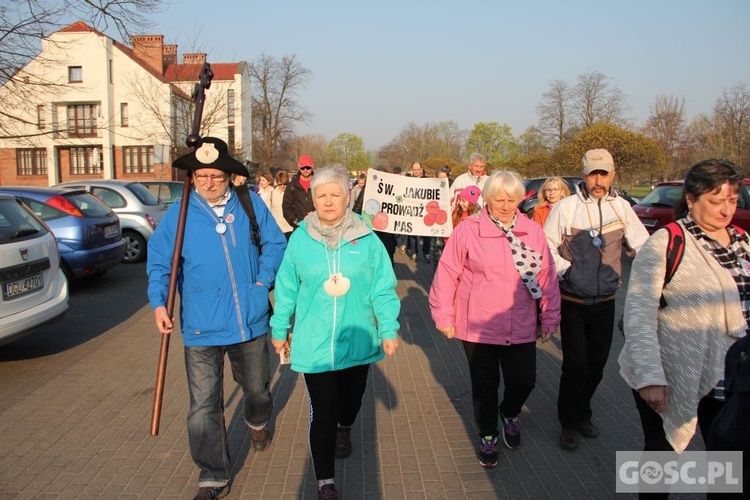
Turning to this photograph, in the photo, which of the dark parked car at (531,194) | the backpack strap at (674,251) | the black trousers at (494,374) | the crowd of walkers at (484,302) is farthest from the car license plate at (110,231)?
the dark parked car at (531,194)

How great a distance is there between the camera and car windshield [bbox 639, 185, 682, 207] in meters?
12.8

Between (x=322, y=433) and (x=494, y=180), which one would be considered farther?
(x=494, y=180)

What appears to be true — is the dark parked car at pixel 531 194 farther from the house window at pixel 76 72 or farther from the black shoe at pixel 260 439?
the house window at pixel 76 72

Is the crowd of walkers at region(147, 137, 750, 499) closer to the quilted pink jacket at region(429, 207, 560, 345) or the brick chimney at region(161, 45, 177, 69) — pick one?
the quilted pink jacket at region(429, 207, 560, 345)

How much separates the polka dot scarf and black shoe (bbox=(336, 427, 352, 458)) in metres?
1.54

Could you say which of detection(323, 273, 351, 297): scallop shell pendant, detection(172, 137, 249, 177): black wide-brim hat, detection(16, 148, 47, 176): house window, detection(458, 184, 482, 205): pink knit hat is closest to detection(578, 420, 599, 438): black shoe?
detection(323, 273, 351, 297): scallop shell pendant

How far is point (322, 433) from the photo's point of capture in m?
3.17

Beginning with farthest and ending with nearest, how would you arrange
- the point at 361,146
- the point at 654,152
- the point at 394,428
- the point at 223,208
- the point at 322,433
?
the point at 361,146 < the point at 654,152 < the point at 394,428 < the point at 223,208 < the point at 322,433

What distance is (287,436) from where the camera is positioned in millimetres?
4184

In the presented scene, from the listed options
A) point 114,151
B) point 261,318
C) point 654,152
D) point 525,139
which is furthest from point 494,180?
point 525,139

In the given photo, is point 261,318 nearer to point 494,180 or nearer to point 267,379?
point 267,379

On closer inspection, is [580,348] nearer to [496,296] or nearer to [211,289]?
[496,296]

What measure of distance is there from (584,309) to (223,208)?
2.49m

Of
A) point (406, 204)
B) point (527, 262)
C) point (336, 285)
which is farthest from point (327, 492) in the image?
point (406, 204)
